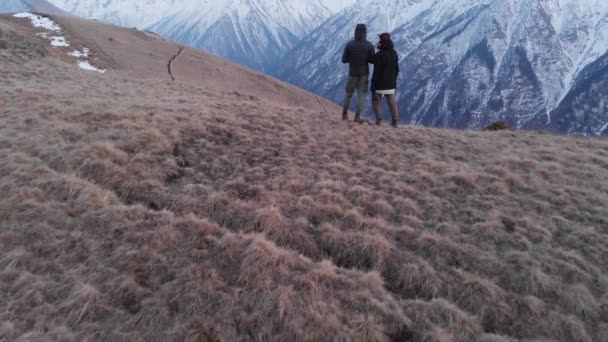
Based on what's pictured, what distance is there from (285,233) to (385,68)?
25.7ft

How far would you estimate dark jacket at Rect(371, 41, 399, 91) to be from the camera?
12625 millimetres

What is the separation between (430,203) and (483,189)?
1.70 meters

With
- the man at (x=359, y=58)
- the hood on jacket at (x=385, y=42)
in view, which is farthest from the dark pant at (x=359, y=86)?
the hood on jacket at (x=385, y=42)

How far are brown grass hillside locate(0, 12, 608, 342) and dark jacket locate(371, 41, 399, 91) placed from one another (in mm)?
1751

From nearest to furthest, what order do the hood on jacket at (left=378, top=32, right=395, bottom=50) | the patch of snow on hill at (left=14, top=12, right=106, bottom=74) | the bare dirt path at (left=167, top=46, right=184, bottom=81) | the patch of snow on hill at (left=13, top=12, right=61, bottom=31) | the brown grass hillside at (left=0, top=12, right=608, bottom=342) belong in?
1. the brown grass hillside at (left=0, top=12, right=608, bottom=342)
2. the hood on jacket at (left=378, top=32, right=395, bottom=50)
3. the patch of snow on hill at (left=14, top=12, right=106, bottom=74)
4. the bare dirt path at (left=167, top=46, right=184, bottom=81)
5. the patch of snow on hill at (left=13, top=12, right=61, bottom=31)

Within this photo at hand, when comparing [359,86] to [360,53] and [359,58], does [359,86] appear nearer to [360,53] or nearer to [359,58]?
[359,58]

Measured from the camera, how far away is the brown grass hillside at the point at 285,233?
5.21 m

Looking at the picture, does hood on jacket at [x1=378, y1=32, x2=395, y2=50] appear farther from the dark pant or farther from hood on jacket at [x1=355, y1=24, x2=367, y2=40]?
the dark pant

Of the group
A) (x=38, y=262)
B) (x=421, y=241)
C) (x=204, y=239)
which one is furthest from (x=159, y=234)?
(x=421, y=241)

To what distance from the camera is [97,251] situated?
6.18 metres

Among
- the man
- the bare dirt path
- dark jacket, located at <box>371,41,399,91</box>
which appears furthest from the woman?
the bare dirt path

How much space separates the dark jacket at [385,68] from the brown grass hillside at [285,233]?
1751 millimetres

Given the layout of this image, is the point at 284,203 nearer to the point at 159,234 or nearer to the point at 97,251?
the point at 159,234

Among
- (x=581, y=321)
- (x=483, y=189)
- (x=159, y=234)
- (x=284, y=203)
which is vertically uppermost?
(x=483, y=189)
